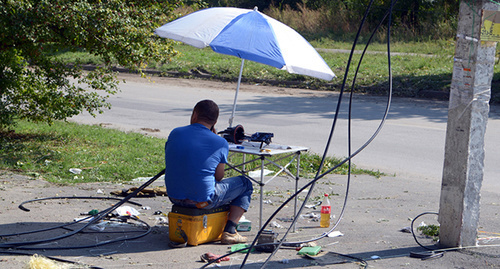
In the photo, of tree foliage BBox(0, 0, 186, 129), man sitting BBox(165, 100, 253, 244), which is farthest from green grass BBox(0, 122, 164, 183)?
man sitting BBox(165, 100, 253, 244)

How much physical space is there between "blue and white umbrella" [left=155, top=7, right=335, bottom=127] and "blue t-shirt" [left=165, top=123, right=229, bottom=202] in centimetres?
101

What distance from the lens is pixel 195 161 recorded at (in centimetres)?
531

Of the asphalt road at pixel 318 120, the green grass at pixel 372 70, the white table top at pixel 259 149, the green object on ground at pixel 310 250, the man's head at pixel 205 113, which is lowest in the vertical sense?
the green object on ground at pixel 310 250

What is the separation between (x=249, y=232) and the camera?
603 centimetres

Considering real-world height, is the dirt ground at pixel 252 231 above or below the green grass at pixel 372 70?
Result: below

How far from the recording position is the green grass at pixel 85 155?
8438 millimetres

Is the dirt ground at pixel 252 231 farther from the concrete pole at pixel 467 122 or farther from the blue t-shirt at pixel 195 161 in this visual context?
the blue t-shirt at pixel 195 161

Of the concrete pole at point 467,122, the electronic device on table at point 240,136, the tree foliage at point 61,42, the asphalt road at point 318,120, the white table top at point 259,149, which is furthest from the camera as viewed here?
the asphalt road at point 318,120

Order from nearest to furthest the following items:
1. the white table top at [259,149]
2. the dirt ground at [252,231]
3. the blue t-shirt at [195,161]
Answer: the dirt ground at [252,231], the blue t-shirt at [195,161], the white table top at [259,149]

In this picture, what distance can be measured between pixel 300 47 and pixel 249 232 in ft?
6.73

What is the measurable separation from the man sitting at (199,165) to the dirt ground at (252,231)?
43cm

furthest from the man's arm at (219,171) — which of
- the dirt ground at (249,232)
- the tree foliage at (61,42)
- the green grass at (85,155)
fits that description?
the tree foliage at (61,42)

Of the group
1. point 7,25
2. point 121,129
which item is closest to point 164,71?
point 121,129

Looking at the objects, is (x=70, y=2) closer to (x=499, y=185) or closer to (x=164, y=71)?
(x=499, y=185)
